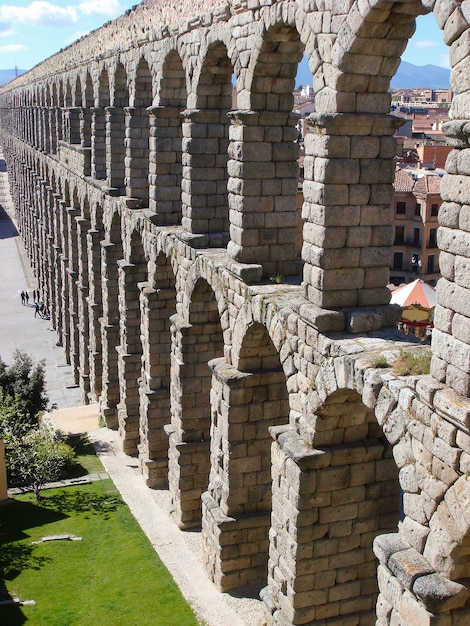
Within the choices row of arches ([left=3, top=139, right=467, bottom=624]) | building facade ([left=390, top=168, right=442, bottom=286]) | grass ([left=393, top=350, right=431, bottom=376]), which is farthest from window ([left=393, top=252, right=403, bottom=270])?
grass ([left=393, top=350, right=431, bottom=376])

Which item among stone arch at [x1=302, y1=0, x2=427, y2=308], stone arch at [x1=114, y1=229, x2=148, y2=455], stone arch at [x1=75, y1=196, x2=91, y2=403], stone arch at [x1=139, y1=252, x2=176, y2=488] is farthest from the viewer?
stone arch at [x1=75, y1=196, x2=91, y2=403]

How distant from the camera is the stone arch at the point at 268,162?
13.0m

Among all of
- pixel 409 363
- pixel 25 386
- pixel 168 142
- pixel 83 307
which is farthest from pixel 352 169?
pixel 83 307

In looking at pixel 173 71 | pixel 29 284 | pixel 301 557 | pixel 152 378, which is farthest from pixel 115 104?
pixel 29 284

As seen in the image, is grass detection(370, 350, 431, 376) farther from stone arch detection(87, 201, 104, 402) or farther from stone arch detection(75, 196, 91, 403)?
stone arch detection(75, 196, 91, 403)

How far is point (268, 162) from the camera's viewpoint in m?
13.7

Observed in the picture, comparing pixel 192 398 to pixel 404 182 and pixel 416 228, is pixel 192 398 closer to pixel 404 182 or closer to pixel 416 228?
pixel 416 228

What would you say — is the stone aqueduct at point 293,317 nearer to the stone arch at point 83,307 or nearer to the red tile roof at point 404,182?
the stone arch at point 83,307

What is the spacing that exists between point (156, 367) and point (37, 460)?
415cm

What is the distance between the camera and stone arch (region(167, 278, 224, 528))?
1712 cm

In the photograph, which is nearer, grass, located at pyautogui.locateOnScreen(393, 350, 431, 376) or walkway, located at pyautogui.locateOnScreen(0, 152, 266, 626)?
grass, located at pyautogui.locateOnScreen(393, 350, 431, 376)

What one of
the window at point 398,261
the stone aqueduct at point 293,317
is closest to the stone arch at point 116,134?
the stone aqueduct at point 293,317

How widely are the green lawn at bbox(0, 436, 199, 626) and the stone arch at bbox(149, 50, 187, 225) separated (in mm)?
7344

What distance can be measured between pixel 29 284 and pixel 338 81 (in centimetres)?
4430
